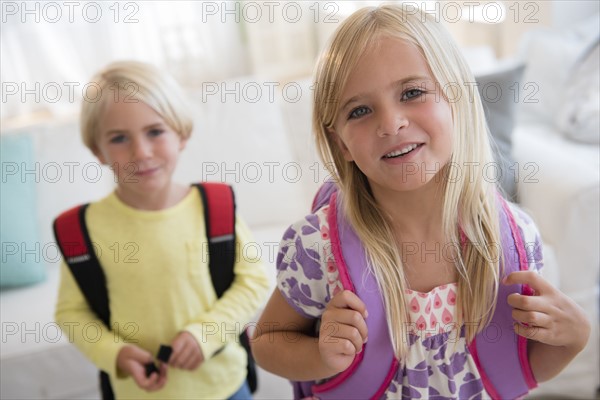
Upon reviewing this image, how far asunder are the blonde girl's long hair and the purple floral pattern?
0.07ft

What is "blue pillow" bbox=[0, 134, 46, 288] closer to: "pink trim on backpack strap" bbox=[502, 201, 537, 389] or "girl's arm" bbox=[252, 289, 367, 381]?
"girl's arm" bbox=[252, 289, 367, 381]

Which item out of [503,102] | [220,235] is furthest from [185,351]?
[503,102]

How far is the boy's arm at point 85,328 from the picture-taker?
32.4 inches

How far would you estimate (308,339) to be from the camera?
717 millimetres

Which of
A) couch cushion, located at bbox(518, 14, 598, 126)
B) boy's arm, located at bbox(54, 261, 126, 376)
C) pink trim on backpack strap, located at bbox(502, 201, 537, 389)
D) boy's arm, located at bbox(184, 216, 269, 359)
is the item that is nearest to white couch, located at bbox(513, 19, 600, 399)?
couch cushion, located at bbox(518, 14, 598, 126)

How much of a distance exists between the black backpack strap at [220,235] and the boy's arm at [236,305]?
0.01 metres

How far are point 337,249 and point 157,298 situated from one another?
11.6 inches

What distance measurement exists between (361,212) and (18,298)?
29.6 inches

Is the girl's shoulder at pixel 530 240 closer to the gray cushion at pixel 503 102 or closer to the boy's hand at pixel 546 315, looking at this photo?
the boy's hand at pixel 546 315

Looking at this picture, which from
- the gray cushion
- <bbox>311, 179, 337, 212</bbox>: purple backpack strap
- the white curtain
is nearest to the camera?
<bbox>311, 179, 337, 212</bbox>: purple backpack strap

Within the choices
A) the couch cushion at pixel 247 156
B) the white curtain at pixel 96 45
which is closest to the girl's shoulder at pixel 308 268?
the couch cushion at pixel 247 156

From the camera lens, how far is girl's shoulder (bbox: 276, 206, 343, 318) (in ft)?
2.27

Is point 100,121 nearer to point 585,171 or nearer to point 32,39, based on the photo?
point 585,171

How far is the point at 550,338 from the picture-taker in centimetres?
64
